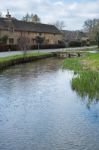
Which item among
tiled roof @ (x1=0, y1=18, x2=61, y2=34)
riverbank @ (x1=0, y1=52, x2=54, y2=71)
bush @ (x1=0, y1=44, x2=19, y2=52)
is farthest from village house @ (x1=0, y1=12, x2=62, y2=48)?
riverbank @ (x1=0, y1=52, x2=54, y2=71)

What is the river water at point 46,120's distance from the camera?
1395 centimetres

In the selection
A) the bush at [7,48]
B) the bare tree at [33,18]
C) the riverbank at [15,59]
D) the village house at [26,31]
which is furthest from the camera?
the bare tree at [33,18]

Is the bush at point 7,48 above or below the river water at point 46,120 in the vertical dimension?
below

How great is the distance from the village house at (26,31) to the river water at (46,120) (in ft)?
189

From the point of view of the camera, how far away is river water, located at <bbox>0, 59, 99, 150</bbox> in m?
13.9

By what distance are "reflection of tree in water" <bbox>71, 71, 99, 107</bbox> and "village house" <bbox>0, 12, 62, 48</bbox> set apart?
181 ft

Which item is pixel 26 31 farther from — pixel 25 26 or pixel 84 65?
pixel 84 65

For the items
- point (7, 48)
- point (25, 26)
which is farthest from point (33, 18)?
point (7, 48)

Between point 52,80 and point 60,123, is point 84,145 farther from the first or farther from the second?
point 52,80

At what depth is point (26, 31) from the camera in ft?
322

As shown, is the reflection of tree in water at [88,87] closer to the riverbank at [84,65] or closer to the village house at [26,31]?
the riverbank at [84,65]

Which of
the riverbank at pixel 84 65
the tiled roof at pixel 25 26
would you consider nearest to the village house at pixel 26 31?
the tiled roof at pixel 25 26

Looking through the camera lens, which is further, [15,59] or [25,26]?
[25,26]

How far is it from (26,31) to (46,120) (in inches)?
3234
